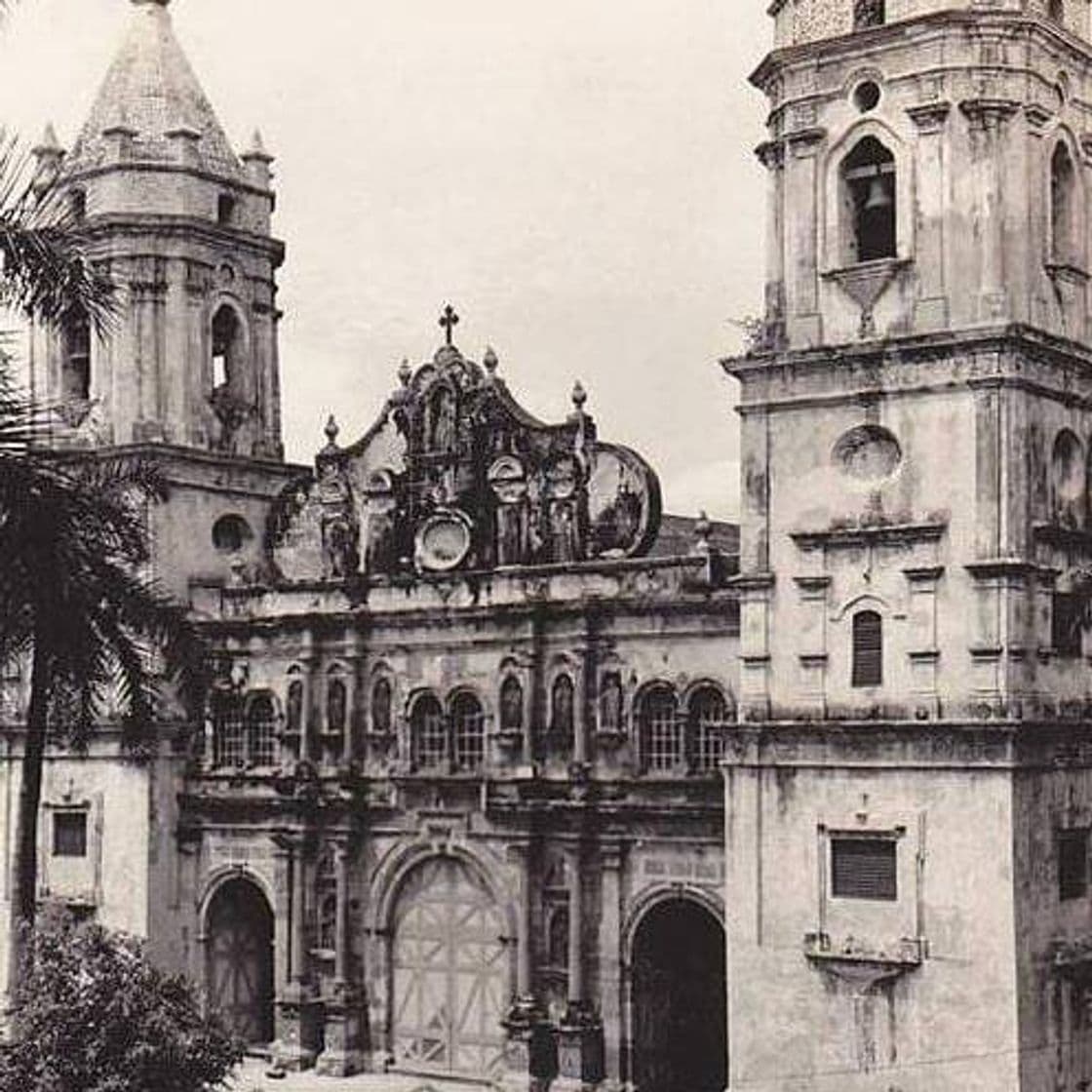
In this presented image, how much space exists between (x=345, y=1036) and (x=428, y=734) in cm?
534

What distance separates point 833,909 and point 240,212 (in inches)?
773

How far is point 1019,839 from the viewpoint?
28859mm

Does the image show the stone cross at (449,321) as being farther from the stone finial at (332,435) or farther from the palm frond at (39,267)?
the palm frond at (39,267)

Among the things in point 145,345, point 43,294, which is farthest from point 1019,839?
point 145,345

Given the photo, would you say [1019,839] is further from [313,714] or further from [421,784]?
[313,714]

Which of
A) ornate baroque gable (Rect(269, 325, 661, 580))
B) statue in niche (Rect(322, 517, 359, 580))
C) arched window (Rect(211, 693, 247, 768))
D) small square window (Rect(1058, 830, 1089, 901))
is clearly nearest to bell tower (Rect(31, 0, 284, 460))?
ornate baroque gable (Rect(269, 325, 661, 580))

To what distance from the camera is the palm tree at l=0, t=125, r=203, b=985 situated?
17.1 m

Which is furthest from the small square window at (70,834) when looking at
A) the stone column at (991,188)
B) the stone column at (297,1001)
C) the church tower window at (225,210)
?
the stone column at (991,188)

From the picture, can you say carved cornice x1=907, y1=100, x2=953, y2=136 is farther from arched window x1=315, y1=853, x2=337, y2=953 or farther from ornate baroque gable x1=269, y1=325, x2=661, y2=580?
arched window x1=315, y1=853, x2=337, y2=953

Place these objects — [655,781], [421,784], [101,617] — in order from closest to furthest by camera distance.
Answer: [101,617]
[655,781]
[421,784]

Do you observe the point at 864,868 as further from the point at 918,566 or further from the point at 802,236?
the point at 802,236

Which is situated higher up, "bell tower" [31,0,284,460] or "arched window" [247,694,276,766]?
"bell tower" [31,0,284,460]

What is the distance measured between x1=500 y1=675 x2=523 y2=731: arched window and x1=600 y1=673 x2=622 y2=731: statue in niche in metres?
1.63

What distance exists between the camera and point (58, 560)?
706 inches
